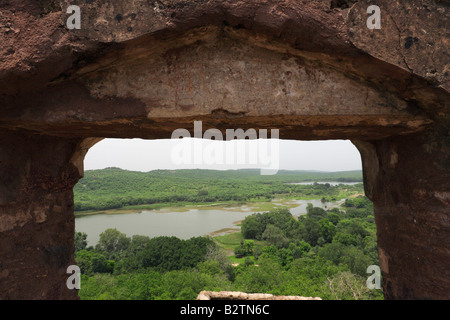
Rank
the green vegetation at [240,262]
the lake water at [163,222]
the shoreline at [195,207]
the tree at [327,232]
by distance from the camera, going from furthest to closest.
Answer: the shoreline at [195,207]
the lake water at [163,222]
the tree at [327,232]
the green vegetation at [240,262]

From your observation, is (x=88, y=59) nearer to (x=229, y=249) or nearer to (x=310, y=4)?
(x=310, y=4)

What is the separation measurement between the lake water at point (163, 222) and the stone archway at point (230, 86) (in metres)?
33.3

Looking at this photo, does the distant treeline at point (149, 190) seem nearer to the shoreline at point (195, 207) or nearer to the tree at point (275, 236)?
the shoreline at point (195, 207)

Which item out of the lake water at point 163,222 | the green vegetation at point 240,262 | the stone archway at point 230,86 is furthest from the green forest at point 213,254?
Answer: the stone archway at point 230,86

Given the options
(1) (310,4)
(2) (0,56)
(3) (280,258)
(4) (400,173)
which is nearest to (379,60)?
(1) (310,4)

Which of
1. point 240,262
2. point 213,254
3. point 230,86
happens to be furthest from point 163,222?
point 230,86

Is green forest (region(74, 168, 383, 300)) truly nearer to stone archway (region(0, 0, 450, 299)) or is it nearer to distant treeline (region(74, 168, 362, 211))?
distant treeline (region(74, 168, 362, 211))

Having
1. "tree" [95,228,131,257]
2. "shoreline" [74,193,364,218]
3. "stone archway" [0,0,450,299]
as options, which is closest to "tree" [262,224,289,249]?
"shoreline" [74,193,364,218]

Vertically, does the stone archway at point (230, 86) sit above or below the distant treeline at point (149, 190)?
above

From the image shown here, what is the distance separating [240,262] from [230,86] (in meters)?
30.7

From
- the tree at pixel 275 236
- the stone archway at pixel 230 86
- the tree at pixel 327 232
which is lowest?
the tree at pixel 275 236

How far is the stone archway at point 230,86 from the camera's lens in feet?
Answer: 4.99

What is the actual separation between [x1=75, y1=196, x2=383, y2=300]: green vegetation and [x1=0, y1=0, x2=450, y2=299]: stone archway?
18.5 meters

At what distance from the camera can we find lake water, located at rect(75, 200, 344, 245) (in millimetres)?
35438
